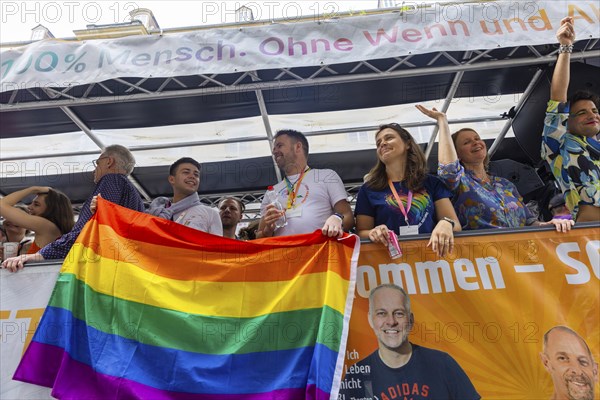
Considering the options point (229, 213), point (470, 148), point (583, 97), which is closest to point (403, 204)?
point (470, 148)

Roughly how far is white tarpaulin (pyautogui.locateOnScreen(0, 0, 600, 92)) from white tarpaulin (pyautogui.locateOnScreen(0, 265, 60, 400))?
1.58m

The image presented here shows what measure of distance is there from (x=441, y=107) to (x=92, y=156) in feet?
14.6

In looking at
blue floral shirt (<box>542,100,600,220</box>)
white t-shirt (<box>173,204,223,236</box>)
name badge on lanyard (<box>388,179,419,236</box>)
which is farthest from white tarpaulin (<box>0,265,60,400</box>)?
blue floral shirt (<box>542,100,600,220</box>)

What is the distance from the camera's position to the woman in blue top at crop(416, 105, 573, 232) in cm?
301

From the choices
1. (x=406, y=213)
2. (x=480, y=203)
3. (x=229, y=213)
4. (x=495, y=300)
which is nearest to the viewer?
(x=495, y=300)

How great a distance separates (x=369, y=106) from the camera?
215 inches

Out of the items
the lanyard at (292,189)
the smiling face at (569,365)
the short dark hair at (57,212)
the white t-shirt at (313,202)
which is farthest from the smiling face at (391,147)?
the short dark hair at (57,212)

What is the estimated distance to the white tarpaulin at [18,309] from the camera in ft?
9.23

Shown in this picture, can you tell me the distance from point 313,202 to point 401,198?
0.63 meters

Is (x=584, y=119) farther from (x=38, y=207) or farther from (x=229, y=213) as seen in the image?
(x=38, y=207)

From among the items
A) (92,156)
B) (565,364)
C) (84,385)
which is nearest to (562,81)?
(565,364)

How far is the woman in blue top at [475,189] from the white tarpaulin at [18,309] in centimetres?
251

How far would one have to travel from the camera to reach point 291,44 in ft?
12.5

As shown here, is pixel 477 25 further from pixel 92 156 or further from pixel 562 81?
pixel 92 156
